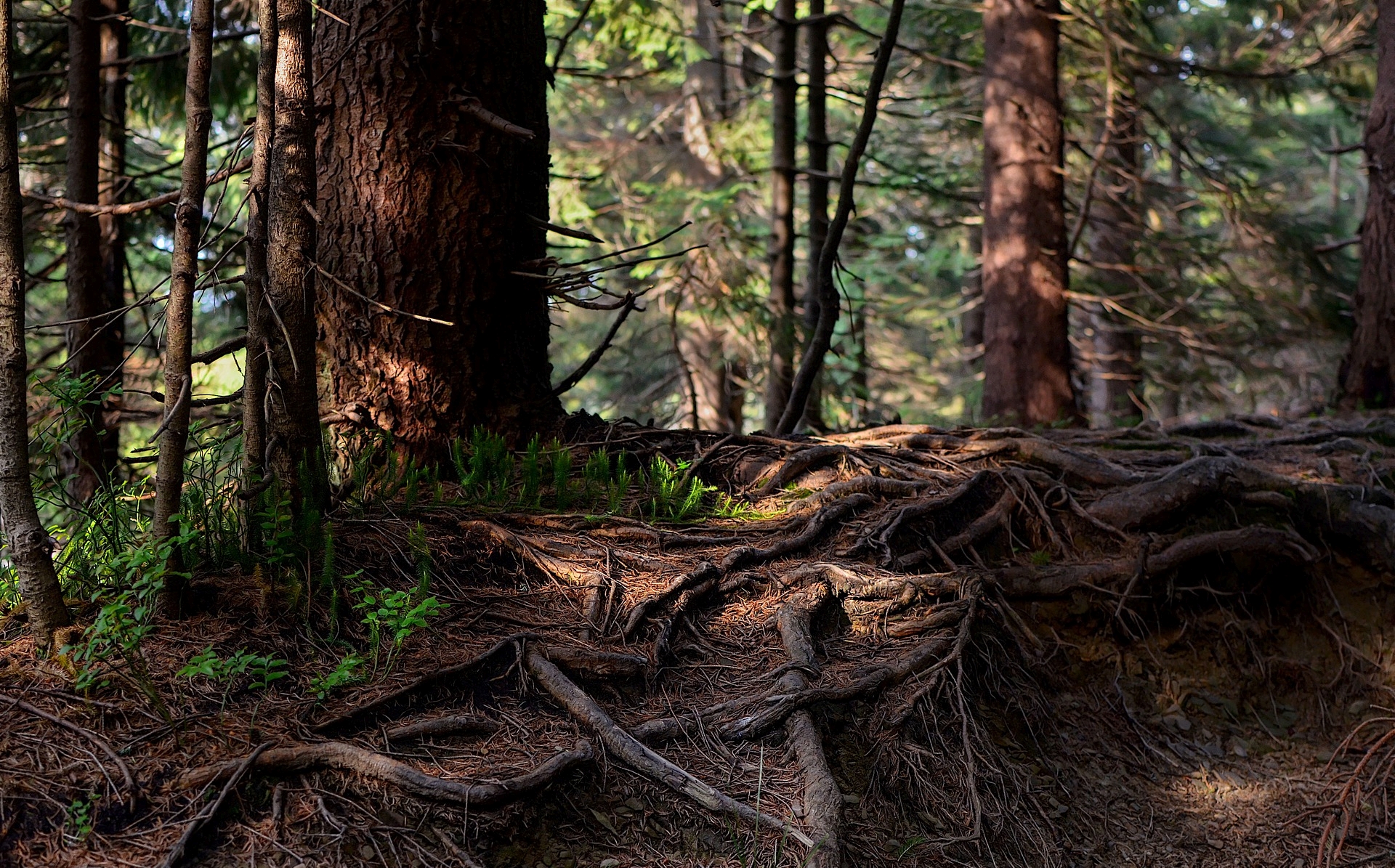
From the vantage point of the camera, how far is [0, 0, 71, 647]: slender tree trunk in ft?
9.91

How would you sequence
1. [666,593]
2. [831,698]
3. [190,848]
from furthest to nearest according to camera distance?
[666,593], [831,698], [190,848]

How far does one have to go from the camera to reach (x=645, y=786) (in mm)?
3178

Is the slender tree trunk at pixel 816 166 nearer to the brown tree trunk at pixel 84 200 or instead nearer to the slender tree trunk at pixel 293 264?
the brown tree trunk at pixel 84 200

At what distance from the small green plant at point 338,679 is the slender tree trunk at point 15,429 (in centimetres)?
87

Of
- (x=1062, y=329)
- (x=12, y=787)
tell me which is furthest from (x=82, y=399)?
(x=1062, y=329)

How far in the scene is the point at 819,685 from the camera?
366cm

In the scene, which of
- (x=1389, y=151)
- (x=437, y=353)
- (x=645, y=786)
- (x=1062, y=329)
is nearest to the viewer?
(x=645, y=786)

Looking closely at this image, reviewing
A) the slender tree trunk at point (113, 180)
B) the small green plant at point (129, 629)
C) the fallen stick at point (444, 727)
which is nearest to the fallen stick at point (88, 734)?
the small green plant at point (129, 629)

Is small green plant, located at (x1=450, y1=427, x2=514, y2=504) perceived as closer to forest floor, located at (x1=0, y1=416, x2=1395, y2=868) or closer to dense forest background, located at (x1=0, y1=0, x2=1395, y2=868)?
dense forest background, located at (x1=0, y1=0, x2=1395, y2=868)

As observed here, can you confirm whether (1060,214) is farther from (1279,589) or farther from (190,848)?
(190,848)

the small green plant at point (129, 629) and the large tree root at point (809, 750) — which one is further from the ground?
the small green plant at point (129, 629)

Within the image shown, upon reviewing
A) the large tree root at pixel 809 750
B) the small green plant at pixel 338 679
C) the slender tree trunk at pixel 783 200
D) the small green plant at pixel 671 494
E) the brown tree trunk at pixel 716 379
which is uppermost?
the slender tree trunk at pixel 783 200

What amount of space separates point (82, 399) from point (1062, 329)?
7.96 m

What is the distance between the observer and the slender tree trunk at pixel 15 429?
302 cm
